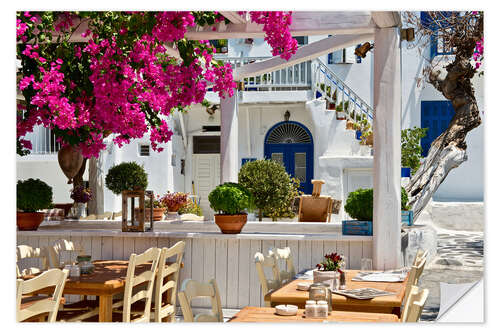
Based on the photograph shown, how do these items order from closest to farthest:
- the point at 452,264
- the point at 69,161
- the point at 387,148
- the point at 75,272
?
the point at 75,272 → the point at 387,148 → the point at 69,161 → the point at 452,264

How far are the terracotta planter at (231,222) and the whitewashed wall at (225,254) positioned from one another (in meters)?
0.09

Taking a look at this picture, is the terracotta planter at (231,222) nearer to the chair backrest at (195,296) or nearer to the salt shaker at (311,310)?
the chair backrest at (195,296)

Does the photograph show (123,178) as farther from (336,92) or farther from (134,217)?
(134,217)

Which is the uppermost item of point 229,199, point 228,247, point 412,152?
point 412,152

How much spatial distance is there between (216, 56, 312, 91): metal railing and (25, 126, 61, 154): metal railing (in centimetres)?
453

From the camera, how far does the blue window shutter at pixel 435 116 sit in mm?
13539

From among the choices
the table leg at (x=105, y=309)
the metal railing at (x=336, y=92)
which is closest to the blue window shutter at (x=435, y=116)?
the metal railing at (x=336, y=92)

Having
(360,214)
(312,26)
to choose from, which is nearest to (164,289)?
(360,214)

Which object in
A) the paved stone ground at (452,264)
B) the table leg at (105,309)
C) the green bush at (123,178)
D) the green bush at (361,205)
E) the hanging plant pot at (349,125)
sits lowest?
the paved stone ground at (452,264)

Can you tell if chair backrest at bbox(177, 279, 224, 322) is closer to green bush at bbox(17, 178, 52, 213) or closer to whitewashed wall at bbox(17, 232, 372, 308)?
whitewashed wall at bbox(17, 232, 372, 308)

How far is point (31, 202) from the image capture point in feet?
22.6

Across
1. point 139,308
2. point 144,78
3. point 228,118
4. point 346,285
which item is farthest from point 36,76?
point 228,118

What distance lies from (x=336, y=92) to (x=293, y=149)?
1.98 m
